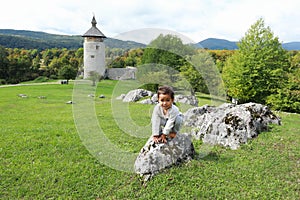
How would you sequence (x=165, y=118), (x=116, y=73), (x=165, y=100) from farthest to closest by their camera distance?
(x=116, y=73) → (x=165, y=118) → (x=165, y=100)

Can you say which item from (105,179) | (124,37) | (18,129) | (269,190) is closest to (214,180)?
(269,190)

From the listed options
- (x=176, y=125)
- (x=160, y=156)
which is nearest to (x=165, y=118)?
(x=176, y=125)

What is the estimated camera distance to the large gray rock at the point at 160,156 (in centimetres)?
661

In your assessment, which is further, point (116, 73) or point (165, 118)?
point (116, 73)

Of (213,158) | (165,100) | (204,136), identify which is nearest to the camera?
(165,100)

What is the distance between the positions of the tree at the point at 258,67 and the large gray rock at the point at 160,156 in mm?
23620

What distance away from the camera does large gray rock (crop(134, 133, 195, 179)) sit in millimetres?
6613

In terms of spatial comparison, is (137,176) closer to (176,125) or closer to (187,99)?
(176,125)

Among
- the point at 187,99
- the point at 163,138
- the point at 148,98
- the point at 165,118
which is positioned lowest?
the point at 148,98

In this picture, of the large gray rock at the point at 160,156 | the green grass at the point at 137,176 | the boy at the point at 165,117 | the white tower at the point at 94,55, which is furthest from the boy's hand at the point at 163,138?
the white tower at the point at 94,55

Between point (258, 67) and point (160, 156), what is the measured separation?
973 inches

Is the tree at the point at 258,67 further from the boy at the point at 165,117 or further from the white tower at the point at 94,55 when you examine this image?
the boy at the point at 165,117

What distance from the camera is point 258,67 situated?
27.3 m

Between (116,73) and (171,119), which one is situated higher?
(116,73)
